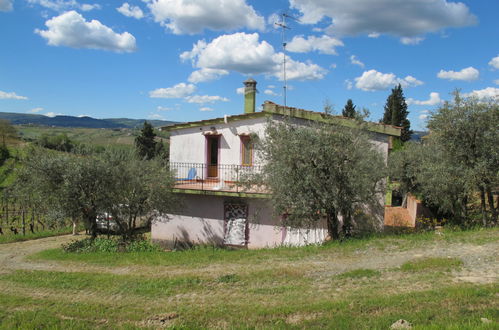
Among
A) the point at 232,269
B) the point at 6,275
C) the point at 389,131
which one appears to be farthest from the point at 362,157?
the point at 6,275

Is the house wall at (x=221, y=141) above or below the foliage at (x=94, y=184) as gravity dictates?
above

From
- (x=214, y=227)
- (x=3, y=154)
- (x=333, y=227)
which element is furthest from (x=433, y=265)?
(x=3, y=154)

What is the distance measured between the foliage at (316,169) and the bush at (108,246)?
622 centimetres

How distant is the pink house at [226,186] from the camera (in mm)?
14883

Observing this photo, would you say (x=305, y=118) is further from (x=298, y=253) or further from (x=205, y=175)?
(x=298, y=253)

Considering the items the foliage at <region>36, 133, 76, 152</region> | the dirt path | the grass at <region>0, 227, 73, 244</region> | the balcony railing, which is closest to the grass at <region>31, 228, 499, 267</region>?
the dirt path

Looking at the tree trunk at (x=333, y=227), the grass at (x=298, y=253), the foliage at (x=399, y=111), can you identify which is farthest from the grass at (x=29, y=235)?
the foliage at (x=399, y=111)

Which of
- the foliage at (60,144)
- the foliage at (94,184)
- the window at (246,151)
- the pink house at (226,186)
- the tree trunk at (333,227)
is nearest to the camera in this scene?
the tree trunk at (333,227)

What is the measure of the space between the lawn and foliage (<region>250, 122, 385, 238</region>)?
58.4 inches

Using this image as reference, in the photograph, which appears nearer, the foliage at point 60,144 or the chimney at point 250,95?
the foliage at point 60,144

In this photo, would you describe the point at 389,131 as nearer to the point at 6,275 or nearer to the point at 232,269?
the point at 232,269

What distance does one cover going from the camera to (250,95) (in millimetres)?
19250

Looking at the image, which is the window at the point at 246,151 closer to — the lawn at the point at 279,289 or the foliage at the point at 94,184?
the foliage at the point at 94,184

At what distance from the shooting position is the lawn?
231 inches
